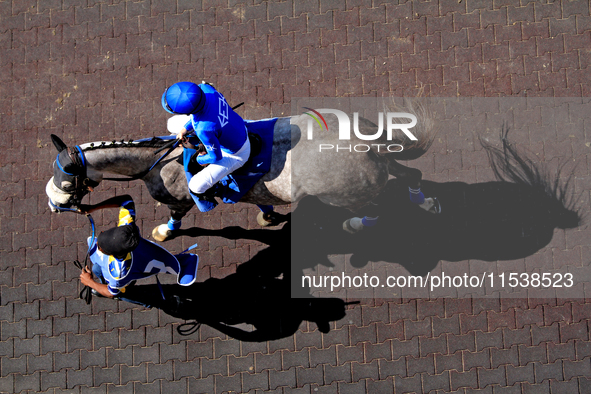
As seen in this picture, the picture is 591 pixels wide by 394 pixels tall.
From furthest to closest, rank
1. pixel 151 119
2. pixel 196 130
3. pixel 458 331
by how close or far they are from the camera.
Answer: pixel 151 119 < pixel 458 331 < pixel 196 130

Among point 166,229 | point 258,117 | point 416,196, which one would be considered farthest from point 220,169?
point 416,196

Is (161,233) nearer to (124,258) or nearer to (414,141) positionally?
(124,258)

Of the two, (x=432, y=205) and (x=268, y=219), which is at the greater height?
(x=432, y=205)

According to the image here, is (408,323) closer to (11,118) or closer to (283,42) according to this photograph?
(283,42)

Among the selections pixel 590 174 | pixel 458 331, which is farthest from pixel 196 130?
pixel 590 174

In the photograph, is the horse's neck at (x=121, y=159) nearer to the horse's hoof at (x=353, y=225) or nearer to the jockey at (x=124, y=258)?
the jockey at (x=124, y=258)

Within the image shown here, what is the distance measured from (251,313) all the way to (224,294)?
428 millimetres

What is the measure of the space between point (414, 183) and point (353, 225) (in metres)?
0.95

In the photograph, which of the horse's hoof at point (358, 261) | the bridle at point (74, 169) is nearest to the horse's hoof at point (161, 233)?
the bridle at point (74, 169)

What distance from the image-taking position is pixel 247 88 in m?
6.15

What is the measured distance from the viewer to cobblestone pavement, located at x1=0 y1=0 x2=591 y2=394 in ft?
18.4

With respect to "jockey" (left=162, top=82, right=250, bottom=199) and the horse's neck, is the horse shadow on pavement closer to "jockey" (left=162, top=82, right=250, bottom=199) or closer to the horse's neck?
"jockey" (left=162, top=82, right=250, bottom=199)

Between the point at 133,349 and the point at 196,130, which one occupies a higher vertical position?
the point at 196,130

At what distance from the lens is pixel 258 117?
20.0 feet
